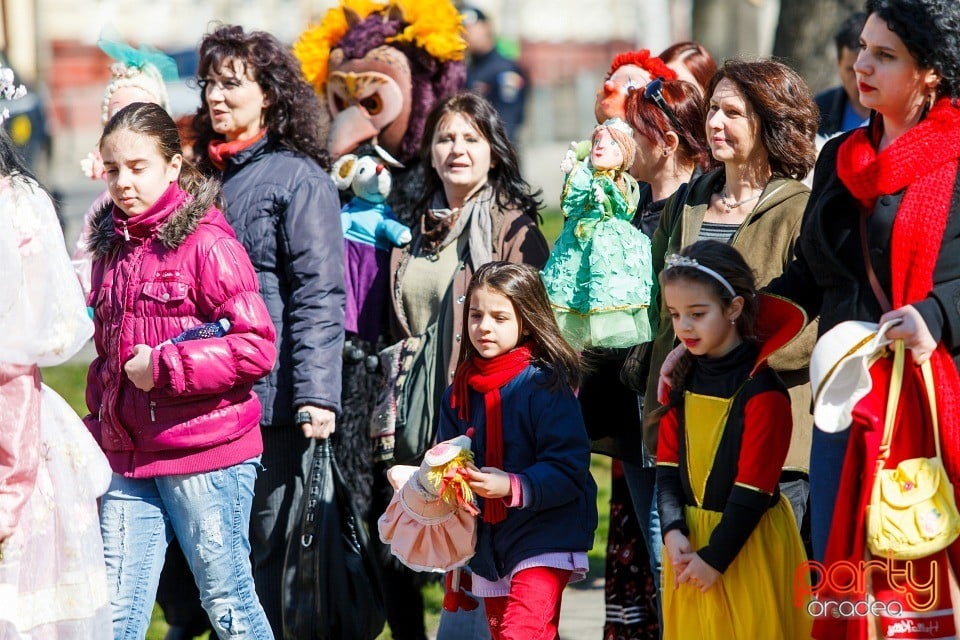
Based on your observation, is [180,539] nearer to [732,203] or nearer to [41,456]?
[41,456]

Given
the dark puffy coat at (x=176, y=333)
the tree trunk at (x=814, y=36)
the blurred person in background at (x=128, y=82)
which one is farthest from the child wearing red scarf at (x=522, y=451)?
the tree trunk at (x=814, y=36)

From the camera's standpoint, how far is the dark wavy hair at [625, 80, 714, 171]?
4.61 m

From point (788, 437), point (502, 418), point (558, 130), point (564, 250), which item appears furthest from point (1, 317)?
point (558, 130)

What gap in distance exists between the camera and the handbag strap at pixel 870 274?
3.35m

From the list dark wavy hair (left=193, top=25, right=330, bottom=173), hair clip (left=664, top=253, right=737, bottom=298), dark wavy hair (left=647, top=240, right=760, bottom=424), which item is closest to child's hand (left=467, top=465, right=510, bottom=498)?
dark wavy hair (left=647, top=240, right=760, bottom=424)

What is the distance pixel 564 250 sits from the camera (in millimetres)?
4324

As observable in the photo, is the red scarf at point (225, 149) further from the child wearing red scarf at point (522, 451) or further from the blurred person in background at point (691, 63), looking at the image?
the blurred person in background at point (691, 63)

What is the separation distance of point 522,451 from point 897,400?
3.51 ft

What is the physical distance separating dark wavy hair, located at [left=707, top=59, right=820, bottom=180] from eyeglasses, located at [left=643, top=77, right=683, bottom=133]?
48 cm

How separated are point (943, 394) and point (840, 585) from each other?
0.50 meters

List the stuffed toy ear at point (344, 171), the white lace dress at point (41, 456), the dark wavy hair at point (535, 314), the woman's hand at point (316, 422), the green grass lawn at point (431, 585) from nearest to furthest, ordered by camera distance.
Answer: the white lace dress at point (41, 456)
the dark wavy hair at point (535, 314)
the woman's hand at point (316, 422)
the stuffed toy ear at point (344, 171)
the green grass lawn at point (431, 585)

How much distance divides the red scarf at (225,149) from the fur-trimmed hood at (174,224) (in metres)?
0.42

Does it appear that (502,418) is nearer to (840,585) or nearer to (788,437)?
(788,437)

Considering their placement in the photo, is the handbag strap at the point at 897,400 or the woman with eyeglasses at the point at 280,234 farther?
the woman with eyeglasses at the point at 280,234
